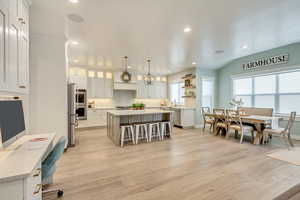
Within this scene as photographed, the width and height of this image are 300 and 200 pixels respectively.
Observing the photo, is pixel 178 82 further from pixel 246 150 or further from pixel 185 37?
pixel 246 150

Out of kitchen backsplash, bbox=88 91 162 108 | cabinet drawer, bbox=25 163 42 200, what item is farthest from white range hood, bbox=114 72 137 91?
cabinet drawer, bbox=25 163 42 200

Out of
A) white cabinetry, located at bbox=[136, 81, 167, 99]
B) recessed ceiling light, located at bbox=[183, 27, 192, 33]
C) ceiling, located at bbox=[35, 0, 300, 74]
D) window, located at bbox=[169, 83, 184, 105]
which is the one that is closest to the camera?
ceiling, located at bbox=[35, 0, 300, 74]

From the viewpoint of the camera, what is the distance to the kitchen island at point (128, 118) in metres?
4.01

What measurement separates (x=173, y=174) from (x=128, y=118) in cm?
241

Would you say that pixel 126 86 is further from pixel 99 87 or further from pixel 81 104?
pixel 81 104

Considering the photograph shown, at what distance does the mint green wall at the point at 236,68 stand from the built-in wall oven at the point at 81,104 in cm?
616

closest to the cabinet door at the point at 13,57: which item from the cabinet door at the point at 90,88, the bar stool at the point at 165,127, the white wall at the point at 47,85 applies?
the white wall at the point at 47,85

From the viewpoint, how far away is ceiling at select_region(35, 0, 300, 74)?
2420mm

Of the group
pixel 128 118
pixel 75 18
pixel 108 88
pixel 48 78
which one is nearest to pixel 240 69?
pixel 128 118

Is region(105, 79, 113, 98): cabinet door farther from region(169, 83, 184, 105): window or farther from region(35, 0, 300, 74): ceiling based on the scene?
region(169, 83, 184, 105): window

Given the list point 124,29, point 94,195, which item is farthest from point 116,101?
point 94,195

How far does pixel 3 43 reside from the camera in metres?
1.44

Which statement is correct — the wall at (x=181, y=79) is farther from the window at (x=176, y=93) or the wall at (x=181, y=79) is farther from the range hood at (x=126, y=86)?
the range hood at (x=126, y=86)

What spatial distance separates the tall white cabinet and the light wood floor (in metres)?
1.57
